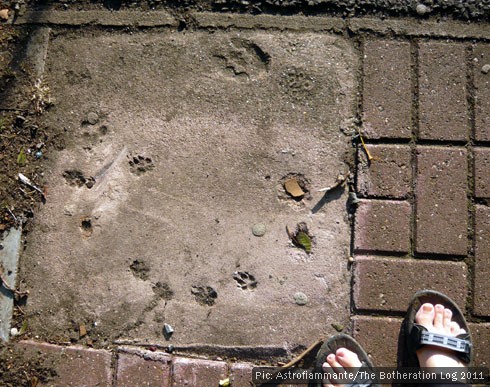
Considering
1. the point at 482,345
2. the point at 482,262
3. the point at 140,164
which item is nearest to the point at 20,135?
the point at 140,164

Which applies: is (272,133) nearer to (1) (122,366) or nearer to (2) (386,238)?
(2) (386,238)

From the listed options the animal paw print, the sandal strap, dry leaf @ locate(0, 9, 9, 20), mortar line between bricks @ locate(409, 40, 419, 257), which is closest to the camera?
the sandal strap

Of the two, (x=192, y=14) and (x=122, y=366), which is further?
(x=192, y=14)

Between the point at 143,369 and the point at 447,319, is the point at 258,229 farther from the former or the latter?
the point at 447,319

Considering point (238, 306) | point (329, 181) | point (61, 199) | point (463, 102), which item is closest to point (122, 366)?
point (238, 306)

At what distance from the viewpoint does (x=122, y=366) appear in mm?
2275

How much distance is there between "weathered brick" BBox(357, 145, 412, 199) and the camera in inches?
91.7

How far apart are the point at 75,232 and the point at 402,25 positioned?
1.91m

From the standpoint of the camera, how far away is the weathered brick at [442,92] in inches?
92.7

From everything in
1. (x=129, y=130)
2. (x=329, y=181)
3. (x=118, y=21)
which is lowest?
(x=329, y=181)

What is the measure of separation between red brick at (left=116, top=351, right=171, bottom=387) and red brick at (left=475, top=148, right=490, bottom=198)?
1.65m

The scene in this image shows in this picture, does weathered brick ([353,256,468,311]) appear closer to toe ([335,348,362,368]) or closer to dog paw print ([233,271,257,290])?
toe ([335,348,362,368])

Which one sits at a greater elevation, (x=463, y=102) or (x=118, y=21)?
(x=118, y=21)

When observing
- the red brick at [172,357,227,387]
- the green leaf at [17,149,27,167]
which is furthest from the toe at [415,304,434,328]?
the green leaf at [17,149,27,167]
